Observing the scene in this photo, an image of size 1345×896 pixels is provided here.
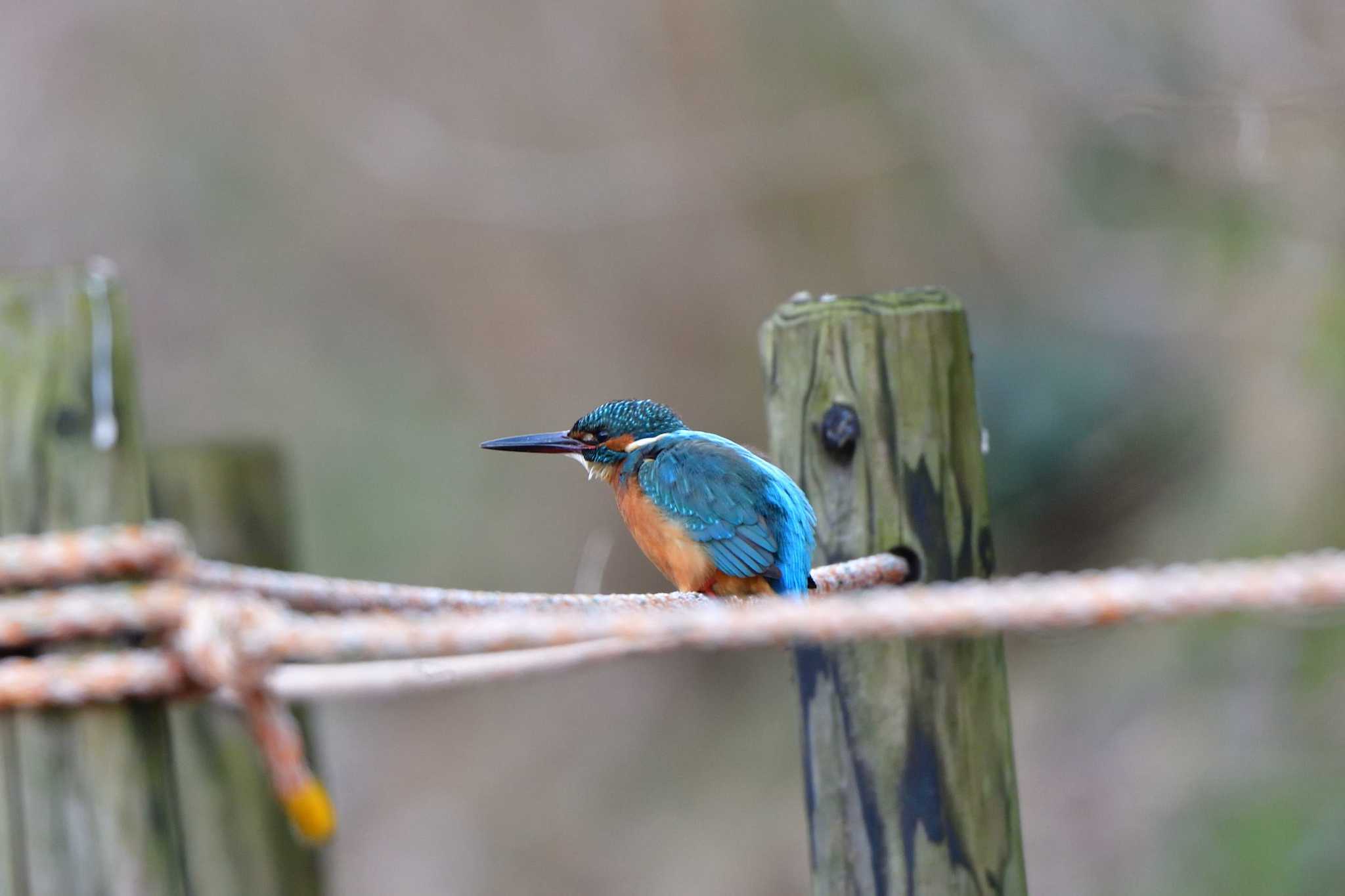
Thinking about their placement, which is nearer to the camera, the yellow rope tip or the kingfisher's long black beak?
the yellow rope tip

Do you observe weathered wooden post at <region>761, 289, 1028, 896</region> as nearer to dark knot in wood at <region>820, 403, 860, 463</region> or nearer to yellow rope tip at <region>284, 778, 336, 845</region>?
dark knot in wood at <region>820, 403, 860, 463</region>

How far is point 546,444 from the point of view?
8.11ft

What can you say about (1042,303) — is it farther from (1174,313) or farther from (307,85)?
(307,85)

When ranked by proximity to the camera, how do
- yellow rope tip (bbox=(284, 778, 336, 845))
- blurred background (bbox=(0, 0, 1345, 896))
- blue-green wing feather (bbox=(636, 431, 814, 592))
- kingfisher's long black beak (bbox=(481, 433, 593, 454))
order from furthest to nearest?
blurred background (bbox=(0, 0, 1345, 896)) → kingfisher's long black beak (bbox=(481, 433, 593, 454)) → blue-green wing feather (bbox=(636, 431, 814, 592)) → yellow rope tip (bbox=(284, 778, 336, 845))

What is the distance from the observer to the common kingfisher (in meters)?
1.98

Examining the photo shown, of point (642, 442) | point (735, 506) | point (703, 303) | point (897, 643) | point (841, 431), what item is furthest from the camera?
point (703, 303)

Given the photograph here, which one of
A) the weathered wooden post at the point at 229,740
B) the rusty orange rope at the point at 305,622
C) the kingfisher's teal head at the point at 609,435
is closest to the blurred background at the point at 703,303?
the kingfisher's teal head at the point at 609,435

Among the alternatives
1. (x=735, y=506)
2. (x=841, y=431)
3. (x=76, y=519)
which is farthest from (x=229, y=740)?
(x=76, y=519)

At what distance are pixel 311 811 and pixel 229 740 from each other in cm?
174

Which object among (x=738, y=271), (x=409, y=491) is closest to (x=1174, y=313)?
(x=738, y=271)

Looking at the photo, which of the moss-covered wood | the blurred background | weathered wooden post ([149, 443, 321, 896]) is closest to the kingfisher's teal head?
weathered wooden post ([149, 443, 321, 896])

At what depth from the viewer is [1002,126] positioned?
5.85 m

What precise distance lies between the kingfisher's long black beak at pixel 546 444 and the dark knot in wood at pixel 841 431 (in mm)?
747

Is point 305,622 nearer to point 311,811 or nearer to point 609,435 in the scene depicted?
point 311,811
